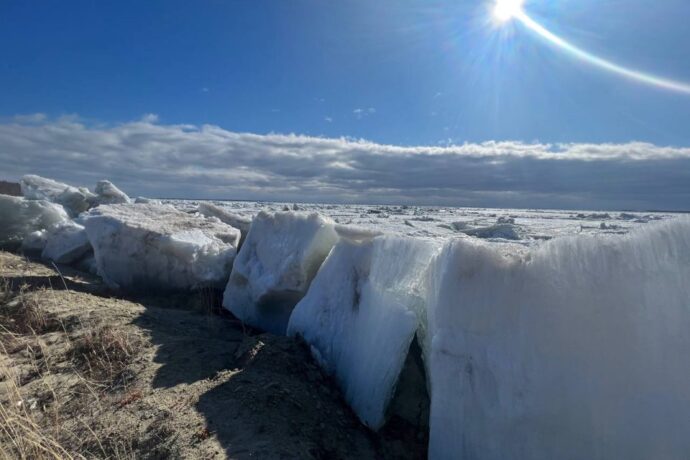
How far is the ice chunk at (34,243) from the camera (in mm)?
8242

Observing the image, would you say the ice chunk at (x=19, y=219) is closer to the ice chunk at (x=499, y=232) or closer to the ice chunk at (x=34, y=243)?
the ice chunk at (x=34, y=243)

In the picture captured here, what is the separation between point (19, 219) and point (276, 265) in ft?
22.5

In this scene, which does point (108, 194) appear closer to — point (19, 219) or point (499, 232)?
point (19, 219)

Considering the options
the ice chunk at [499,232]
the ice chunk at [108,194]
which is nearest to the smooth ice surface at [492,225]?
the ice chunk at [499,232]

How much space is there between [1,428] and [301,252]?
9.10ft

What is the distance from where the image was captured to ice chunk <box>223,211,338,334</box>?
4.66 meters

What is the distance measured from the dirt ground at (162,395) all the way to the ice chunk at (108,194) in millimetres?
7112

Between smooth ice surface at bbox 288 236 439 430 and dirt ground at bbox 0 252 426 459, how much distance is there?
17cm

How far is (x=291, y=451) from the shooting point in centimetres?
243

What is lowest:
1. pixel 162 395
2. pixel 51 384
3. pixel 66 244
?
pixel 51 384

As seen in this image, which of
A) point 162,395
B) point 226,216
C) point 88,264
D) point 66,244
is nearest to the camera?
point 162,395

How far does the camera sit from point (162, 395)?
3066mm

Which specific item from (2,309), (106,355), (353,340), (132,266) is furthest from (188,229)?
(353,340)

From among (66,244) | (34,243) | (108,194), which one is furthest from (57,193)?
(66,244)
